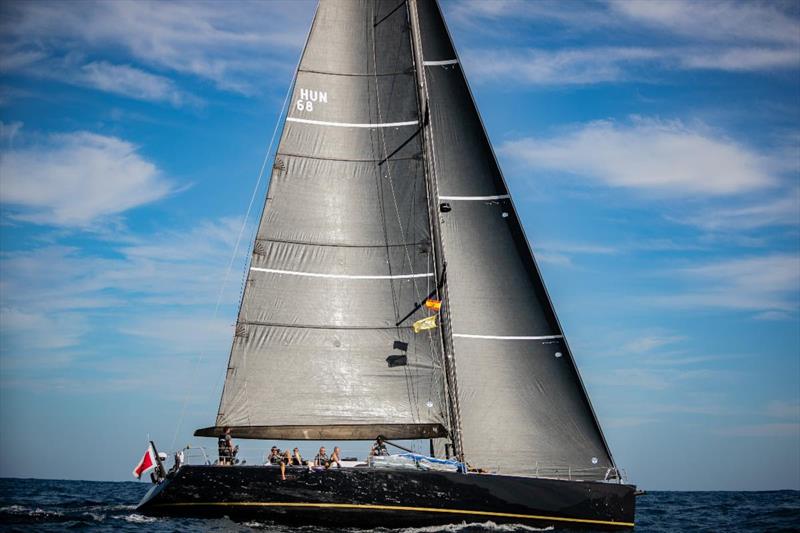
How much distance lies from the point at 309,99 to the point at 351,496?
1125 cm

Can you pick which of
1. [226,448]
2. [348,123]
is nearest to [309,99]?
[348,123]

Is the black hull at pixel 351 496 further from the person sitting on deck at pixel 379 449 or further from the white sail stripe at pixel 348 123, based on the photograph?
the white sail stripe at pixel 348 123

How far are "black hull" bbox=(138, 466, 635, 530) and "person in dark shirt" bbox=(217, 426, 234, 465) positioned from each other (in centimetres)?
120

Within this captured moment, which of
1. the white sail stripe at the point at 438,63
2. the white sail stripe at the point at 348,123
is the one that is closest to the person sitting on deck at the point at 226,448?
the white sail stripe at the point at 348,123

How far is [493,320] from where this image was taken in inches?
1017

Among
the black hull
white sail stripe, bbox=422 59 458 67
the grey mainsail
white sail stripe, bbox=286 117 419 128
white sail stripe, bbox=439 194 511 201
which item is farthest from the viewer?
white sail stripe, bbox=422 59 458 67

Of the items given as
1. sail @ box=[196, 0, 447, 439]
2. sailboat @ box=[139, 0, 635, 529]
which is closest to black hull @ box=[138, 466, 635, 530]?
sailboat @ box=[139, 0, 635, 529]

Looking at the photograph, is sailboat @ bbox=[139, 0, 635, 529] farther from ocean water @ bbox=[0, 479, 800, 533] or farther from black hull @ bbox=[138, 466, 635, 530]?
ocean water @ bbox=[0, 479, 800, 533]

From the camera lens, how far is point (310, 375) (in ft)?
80.7

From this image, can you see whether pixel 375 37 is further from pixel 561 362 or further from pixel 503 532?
pixel 503 532

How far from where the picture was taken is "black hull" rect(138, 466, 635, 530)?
21734 mm

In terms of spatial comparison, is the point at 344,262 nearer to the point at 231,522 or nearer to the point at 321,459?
the point at 321,459

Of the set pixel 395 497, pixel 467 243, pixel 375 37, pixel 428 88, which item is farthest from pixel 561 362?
pixel 375 37

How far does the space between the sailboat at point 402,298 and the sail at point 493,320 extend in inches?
1.6
